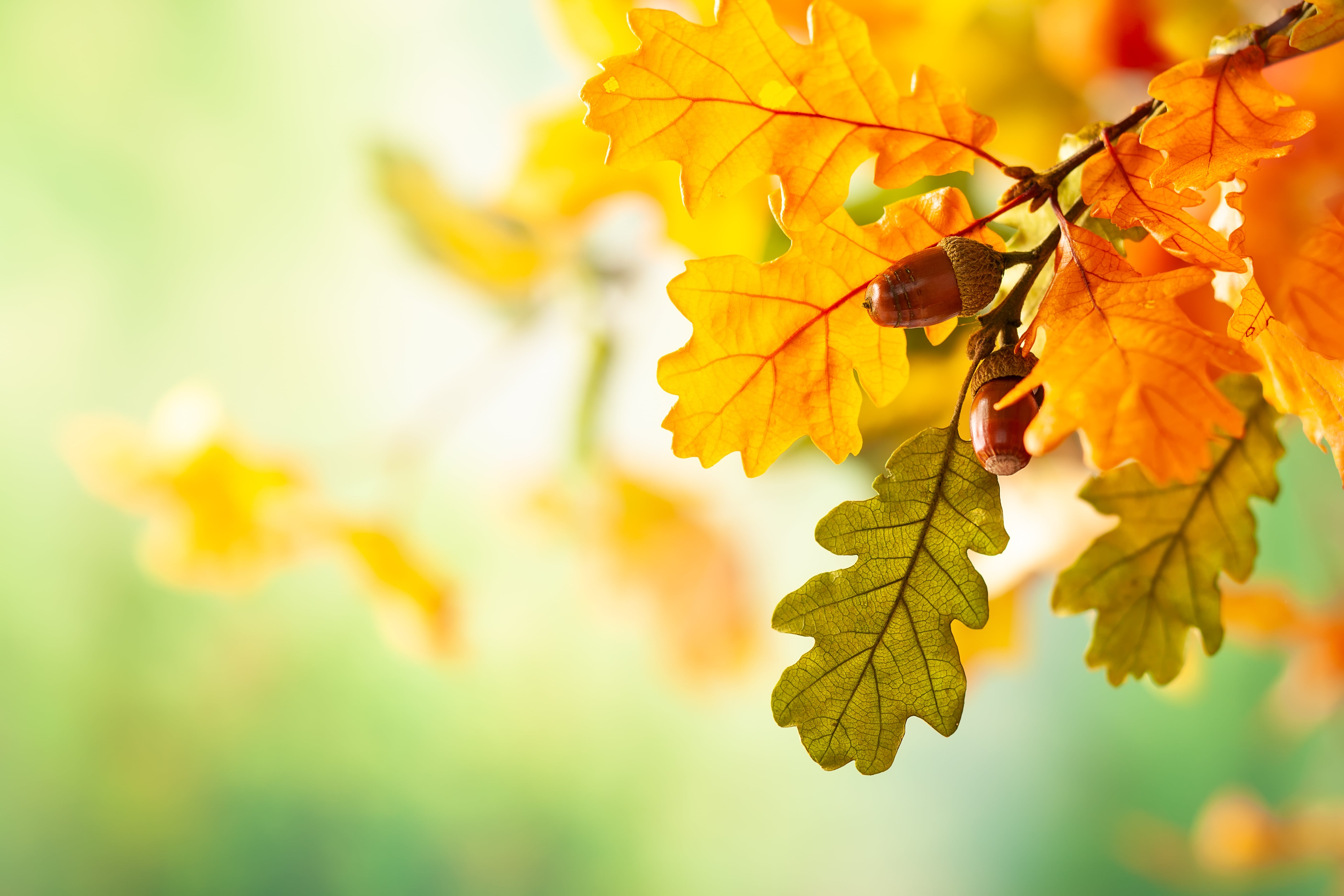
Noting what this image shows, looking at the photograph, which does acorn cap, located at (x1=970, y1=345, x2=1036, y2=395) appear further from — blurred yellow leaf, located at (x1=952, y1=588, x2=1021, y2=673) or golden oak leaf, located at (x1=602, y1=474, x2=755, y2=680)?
golden oak leaf, located at (x1=602, y1=474, x2=755, y2=680)

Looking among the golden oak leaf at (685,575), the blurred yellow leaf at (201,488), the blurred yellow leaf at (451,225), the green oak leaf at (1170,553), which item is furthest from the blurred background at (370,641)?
the green oak leaf at (1170,553)

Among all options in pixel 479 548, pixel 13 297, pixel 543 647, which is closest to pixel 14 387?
pixel 13 297

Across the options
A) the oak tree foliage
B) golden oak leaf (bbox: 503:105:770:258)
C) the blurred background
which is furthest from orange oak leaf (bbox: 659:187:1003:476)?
the blurred background

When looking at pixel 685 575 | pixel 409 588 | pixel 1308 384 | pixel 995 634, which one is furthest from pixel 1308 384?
pixel 685 575

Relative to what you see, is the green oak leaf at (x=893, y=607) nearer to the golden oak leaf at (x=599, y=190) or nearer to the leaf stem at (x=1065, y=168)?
the leaf stem at (x=1065, y=168)

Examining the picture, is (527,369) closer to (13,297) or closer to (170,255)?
(170,255)

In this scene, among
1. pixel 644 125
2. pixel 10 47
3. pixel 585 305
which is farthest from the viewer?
pixel 10 47
